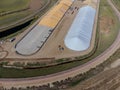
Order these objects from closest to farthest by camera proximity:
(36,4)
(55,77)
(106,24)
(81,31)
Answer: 1. (55,77)
2. (81,31)
3. (106,24)
4. (36,4)

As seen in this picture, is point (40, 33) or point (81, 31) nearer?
point (40, 33)

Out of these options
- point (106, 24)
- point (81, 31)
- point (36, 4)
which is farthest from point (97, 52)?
point (36, 4)

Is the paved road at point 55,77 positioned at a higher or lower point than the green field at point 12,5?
lower

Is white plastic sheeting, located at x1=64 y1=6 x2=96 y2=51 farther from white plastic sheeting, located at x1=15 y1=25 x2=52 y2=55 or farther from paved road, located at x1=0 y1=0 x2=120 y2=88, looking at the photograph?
white plastic sheeting, located at x1=15 y1=25 x2=52 y2=55

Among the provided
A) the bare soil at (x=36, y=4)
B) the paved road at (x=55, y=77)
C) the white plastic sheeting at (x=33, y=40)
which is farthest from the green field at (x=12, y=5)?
the paved road at (x=55, y=77)

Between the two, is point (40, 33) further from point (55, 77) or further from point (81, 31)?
point (55, 77)

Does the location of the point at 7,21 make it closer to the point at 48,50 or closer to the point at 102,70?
the point at 48,50

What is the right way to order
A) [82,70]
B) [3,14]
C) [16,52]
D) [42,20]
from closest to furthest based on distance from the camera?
[82,70], [16,52], [42,20], [3,14]

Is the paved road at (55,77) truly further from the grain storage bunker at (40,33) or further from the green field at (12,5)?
the green field at (12,5)

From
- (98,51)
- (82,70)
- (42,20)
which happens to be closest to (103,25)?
(98,51)
